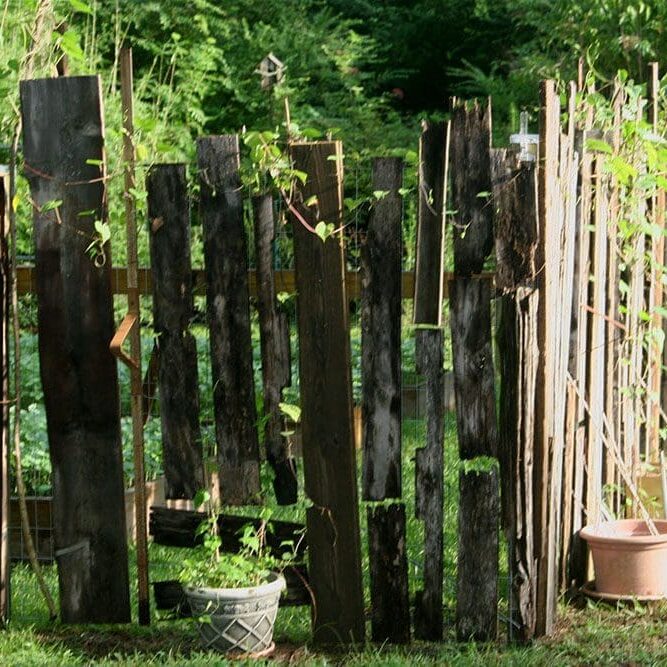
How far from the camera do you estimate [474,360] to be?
4586 mm

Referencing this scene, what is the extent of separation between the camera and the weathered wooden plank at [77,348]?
15.7 feet

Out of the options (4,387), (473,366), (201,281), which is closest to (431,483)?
(473,366)

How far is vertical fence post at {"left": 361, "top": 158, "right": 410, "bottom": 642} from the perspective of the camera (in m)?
4.55

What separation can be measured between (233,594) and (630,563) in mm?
1807

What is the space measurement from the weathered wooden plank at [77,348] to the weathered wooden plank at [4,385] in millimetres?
153

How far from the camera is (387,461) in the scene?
4652mm

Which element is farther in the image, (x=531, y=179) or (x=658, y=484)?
(x=658, y=484)

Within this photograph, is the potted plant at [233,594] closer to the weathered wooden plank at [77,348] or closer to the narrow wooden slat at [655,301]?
the weathered wooden plank at [77,348]

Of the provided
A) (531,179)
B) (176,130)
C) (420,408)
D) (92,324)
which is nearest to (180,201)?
(92,324)

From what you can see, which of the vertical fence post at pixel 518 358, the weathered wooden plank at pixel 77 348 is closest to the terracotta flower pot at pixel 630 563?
the vertical fence post at pixel 518 358

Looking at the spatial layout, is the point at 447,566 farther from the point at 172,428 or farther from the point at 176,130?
the point at 176,130

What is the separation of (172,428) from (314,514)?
655 millimetres

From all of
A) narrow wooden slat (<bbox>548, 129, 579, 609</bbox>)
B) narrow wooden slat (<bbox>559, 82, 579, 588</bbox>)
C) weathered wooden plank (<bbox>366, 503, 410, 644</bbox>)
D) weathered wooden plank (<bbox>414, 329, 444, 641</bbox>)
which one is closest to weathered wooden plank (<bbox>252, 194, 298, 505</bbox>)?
weathered wooden plank (<bbox>366, 503, 410, 644</bbox>)

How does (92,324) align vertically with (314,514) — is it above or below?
above
